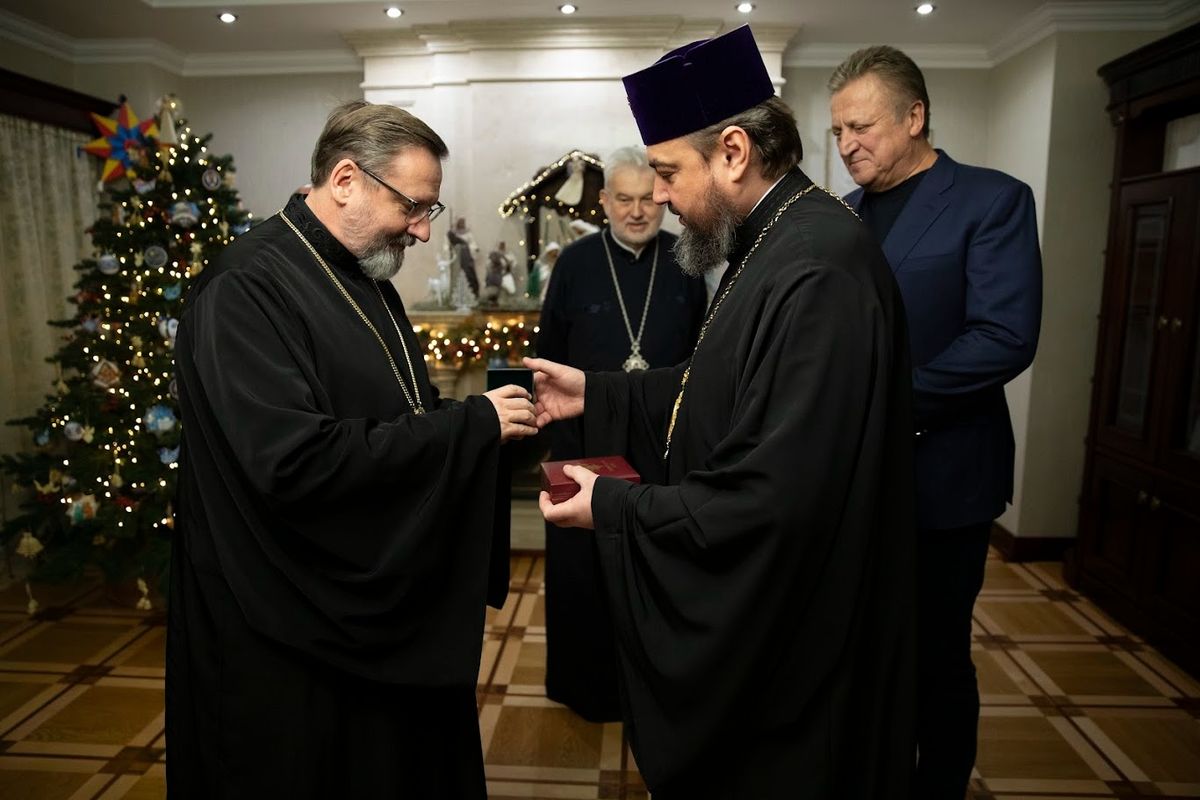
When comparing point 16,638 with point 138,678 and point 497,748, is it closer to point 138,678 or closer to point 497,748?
point 138,678

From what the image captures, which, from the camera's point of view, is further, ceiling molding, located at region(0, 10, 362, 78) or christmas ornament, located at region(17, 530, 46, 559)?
ceiling molding, located at region(0, 10, 362, 78)

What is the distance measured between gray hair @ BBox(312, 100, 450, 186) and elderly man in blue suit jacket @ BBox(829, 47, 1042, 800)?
1.09m

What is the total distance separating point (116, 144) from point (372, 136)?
3867mm

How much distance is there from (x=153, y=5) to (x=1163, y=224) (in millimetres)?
5138

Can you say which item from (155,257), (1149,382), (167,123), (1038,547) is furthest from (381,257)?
(1038,547)

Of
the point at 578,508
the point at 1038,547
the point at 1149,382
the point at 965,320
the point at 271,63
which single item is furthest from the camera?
the point at 271,63

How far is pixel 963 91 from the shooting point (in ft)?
17.6

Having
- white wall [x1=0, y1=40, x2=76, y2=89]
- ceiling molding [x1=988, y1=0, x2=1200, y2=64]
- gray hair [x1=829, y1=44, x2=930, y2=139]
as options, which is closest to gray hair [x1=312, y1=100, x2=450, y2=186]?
gray hair [x1=829, y1=44, x2=930, y2=139]

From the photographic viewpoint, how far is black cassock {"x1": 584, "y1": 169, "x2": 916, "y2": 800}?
1.25 m

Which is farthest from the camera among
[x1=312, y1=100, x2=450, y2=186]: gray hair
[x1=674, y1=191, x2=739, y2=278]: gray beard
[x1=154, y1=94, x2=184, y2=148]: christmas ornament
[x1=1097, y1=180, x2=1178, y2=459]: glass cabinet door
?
[x1=154, y1=94, x2=184, y2=148]: christmas ornament

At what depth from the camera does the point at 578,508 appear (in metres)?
1.45

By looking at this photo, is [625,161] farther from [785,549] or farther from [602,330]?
[785,549]

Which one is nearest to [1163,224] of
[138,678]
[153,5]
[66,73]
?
[138,678]

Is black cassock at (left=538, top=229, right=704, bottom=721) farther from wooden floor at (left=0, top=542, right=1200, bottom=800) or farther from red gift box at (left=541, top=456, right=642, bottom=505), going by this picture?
red gift box at (left=541, top=456, right=642, bottom=505)
